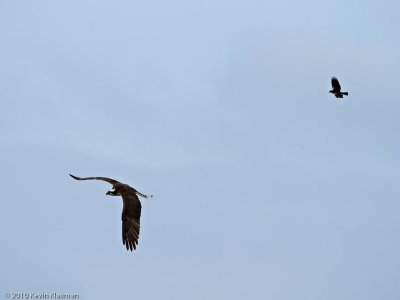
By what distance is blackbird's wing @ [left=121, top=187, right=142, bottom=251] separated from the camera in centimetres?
4572

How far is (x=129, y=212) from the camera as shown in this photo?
46312 millimetres

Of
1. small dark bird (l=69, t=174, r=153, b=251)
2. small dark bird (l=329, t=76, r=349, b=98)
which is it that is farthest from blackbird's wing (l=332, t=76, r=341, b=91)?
small dark bird (l=69, t=174, r=153, b=251)

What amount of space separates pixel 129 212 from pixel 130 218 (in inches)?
11.1

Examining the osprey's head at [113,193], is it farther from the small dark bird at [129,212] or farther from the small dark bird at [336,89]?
the small dark bird at [336,89]

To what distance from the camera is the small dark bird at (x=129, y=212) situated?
45.7 m

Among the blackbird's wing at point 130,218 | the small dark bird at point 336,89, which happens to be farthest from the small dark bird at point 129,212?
the small dark bird at point 336,89

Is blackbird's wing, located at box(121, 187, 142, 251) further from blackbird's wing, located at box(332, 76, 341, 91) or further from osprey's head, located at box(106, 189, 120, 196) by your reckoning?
blackbird's wing, located at box(332, 76, 341, 91)

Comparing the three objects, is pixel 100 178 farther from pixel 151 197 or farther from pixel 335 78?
pixel 335 78

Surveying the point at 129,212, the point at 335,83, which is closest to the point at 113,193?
the point at 129,212

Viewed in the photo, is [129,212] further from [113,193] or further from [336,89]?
[336,89]

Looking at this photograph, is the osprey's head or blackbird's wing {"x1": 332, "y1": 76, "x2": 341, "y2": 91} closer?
the osprey's head

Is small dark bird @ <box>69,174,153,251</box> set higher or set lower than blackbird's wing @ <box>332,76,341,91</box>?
lower

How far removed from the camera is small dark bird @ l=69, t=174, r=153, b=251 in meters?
45.7

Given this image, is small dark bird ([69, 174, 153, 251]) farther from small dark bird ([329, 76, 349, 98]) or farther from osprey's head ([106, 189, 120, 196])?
small dark bird ([329, 76, 349, 98])
